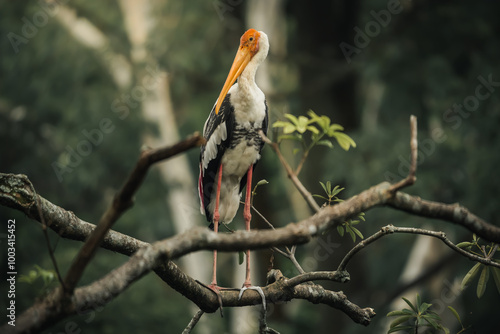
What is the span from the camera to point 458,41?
1022cm

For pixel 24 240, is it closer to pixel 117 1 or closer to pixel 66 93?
pixel 66 93

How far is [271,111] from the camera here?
9945 millimetres

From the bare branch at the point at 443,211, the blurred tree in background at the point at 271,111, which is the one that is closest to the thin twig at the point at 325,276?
the bare branch at the point at 443,211

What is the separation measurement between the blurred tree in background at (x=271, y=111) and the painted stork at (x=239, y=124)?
3.35 meters

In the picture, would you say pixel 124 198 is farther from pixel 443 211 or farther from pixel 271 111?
pixel 271 111

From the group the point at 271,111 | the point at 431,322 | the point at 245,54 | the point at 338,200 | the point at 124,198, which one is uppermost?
the point at 271,111

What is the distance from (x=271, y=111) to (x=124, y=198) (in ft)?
26.8

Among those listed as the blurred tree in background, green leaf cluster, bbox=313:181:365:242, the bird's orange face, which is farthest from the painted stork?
the blurred tree in background

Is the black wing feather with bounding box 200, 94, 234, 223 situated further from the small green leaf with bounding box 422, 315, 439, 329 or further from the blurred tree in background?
the blurred tree in background

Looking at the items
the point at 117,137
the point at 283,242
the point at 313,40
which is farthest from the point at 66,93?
the point at 283,242

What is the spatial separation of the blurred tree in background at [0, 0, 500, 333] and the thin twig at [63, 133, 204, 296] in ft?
17.5

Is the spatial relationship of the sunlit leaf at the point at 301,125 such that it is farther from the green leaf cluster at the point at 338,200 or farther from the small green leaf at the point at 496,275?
the small green leaf at the point at 496,275

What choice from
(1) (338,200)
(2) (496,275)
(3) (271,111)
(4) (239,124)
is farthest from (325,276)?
(3) (271,111)

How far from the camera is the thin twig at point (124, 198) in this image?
1.79m
